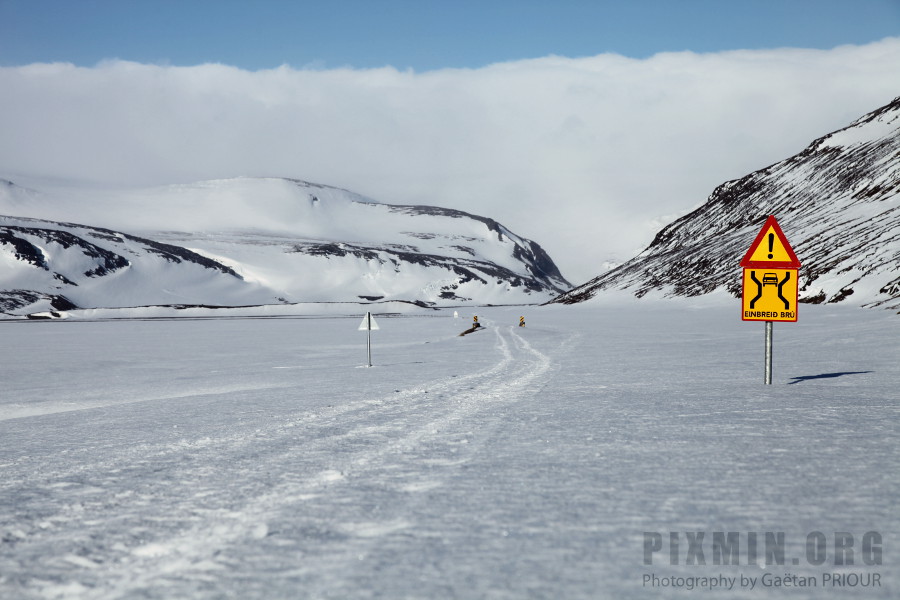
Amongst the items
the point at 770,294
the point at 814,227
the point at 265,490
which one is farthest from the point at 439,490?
the point at 814,227

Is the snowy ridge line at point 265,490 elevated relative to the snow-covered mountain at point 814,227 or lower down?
lower down

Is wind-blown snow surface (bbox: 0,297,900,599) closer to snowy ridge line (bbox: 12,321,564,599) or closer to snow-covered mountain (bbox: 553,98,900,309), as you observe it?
snowy ridge line (bbox: 12,321,564,599)

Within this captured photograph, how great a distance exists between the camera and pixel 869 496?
15.8 feet

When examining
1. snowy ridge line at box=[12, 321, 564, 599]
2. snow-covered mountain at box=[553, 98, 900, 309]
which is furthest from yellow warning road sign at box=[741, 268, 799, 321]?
snow-covered mountain at box=[553, 98, 900, 309]

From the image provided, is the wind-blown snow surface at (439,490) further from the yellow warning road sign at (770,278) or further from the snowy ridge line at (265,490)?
the yellow warning road sign at (770,278)

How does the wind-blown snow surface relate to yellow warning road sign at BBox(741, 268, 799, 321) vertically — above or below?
below

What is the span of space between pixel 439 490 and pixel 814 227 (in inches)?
4584

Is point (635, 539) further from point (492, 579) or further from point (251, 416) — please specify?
point (251, 416)

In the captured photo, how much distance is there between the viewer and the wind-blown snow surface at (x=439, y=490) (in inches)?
143

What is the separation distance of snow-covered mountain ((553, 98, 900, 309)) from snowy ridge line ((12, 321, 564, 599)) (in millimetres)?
53144

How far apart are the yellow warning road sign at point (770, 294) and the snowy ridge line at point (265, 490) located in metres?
5.34

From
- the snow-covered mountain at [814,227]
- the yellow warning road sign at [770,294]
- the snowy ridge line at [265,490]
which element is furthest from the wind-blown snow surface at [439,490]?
the snow-covered mountain at [814,227]

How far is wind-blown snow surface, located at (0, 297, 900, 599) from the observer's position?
11.9 ft

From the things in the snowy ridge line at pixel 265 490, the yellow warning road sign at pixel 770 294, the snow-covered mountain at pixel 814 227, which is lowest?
the snowy ridge line at pixel 265 490
